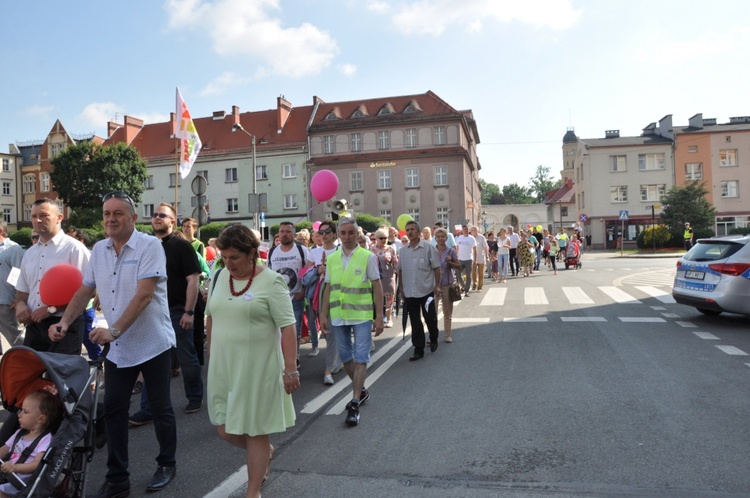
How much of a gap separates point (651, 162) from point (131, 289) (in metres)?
65.4

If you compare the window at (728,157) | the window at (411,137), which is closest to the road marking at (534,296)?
the window at (411,137)

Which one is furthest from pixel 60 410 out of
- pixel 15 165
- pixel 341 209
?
pixel 15 165

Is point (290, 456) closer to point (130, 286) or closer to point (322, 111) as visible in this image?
point (130, 286)

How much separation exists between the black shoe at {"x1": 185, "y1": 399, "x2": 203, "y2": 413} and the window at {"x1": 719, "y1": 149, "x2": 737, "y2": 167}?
65.1 metres

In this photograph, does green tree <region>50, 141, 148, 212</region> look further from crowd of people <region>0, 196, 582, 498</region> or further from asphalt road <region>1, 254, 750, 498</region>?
crowd of people <region>0, 196, 582, 498</region>

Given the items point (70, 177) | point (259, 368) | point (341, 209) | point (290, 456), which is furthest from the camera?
point (70, 177)

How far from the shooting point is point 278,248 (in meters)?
8.27

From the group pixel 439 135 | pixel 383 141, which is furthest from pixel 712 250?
pixel 383 141

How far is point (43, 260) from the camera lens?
5.28 metres

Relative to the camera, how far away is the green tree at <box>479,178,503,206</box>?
15139cm

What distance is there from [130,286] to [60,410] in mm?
873

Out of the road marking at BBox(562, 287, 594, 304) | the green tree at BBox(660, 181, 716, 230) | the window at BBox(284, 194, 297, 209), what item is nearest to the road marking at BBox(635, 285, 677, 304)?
the road marking at BBox(562, 287, 594, 304)

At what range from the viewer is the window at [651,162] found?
2430 inches

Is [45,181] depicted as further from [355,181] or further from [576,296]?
[576,296]
